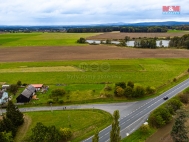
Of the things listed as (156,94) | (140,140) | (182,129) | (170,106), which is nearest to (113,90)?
(156,94)

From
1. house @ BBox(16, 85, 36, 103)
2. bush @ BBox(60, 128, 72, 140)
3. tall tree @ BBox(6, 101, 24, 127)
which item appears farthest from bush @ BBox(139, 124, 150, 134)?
house @ BBox(16, 85, 36, 103)

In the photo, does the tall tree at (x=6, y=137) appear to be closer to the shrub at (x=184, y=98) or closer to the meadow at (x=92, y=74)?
the meadow at (x=92, y=74)

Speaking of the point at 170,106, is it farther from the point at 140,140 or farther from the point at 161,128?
the point at 140,140

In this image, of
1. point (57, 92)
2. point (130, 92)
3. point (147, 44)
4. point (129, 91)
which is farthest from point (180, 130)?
point (147, 44)

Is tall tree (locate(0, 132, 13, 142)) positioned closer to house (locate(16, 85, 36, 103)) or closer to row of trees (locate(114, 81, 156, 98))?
house (locate(16, 85, 36, 103))

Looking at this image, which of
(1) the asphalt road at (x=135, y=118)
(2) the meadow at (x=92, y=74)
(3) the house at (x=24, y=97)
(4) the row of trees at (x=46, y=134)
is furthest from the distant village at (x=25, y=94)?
(1) the asphalt road at (x=135, y=118)
